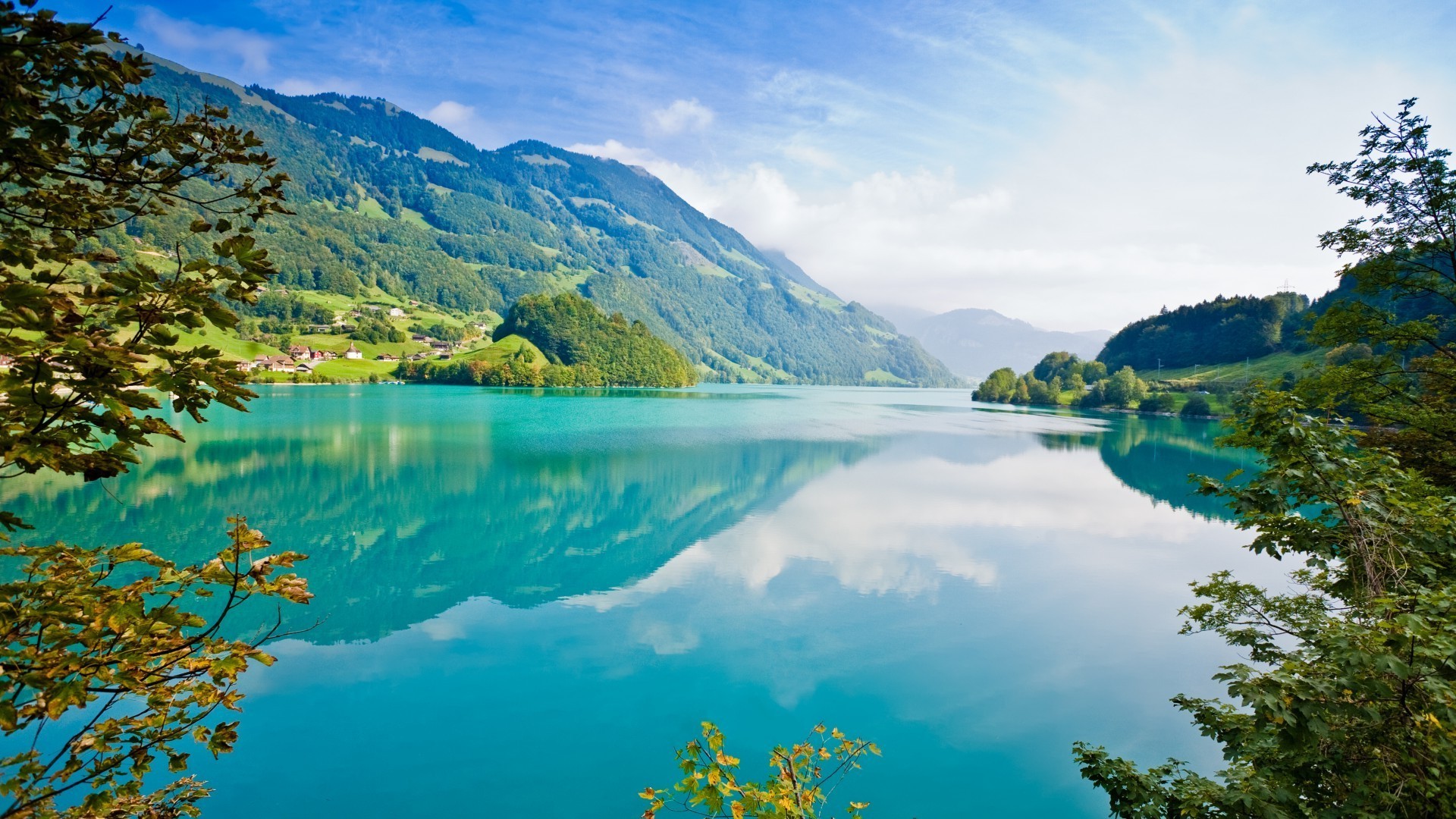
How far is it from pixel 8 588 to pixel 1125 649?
55.0ft

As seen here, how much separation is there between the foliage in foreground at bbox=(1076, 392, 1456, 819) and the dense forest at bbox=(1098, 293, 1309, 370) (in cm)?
13315

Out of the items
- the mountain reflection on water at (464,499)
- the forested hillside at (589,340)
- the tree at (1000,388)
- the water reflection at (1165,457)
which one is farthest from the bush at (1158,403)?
the forested hillside at (589,340)

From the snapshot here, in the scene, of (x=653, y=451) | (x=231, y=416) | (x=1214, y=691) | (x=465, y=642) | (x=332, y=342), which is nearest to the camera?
(x=1214, y=691)

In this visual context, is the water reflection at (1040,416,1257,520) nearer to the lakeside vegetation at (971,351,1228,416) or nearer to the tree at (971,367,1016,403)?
the lakeside vegetation at (971,351,1228,416)

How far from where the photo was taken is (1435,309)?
8500 cm

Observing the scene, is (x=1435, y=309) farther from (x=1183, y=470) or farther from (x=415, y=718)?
(x=415, y=718)

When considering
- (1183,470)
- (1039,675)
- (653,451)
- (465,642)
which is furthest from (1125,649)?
(1183,470)

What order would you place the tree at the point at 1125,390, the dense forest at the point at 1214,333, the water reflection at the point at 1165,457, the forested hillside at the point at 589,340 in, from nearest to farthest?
Result: 1. the water reflection at the point at 1165,457
2. the tree at the point at 1125,390
3. the dense forest at the point at 1214,333
4. the forested hillside at the point at 589,340

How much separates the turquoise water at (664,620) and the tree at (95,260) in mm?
7320

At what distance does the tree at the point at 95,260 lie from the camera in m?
2.71

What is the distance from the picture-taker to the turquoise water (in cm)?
923

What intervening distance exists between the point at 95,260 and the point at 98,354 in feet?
3.44

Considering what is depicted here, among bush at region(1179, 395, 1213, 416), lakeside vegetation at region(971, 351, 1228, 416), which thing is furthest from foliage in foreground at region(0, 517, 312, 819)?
bush at region(1179, 395, 1213, 416)

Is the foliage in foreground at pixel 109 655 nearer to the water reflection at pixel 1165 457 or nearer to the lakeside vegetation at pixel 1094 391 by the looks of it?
the water reflection at pixel 1165 457
